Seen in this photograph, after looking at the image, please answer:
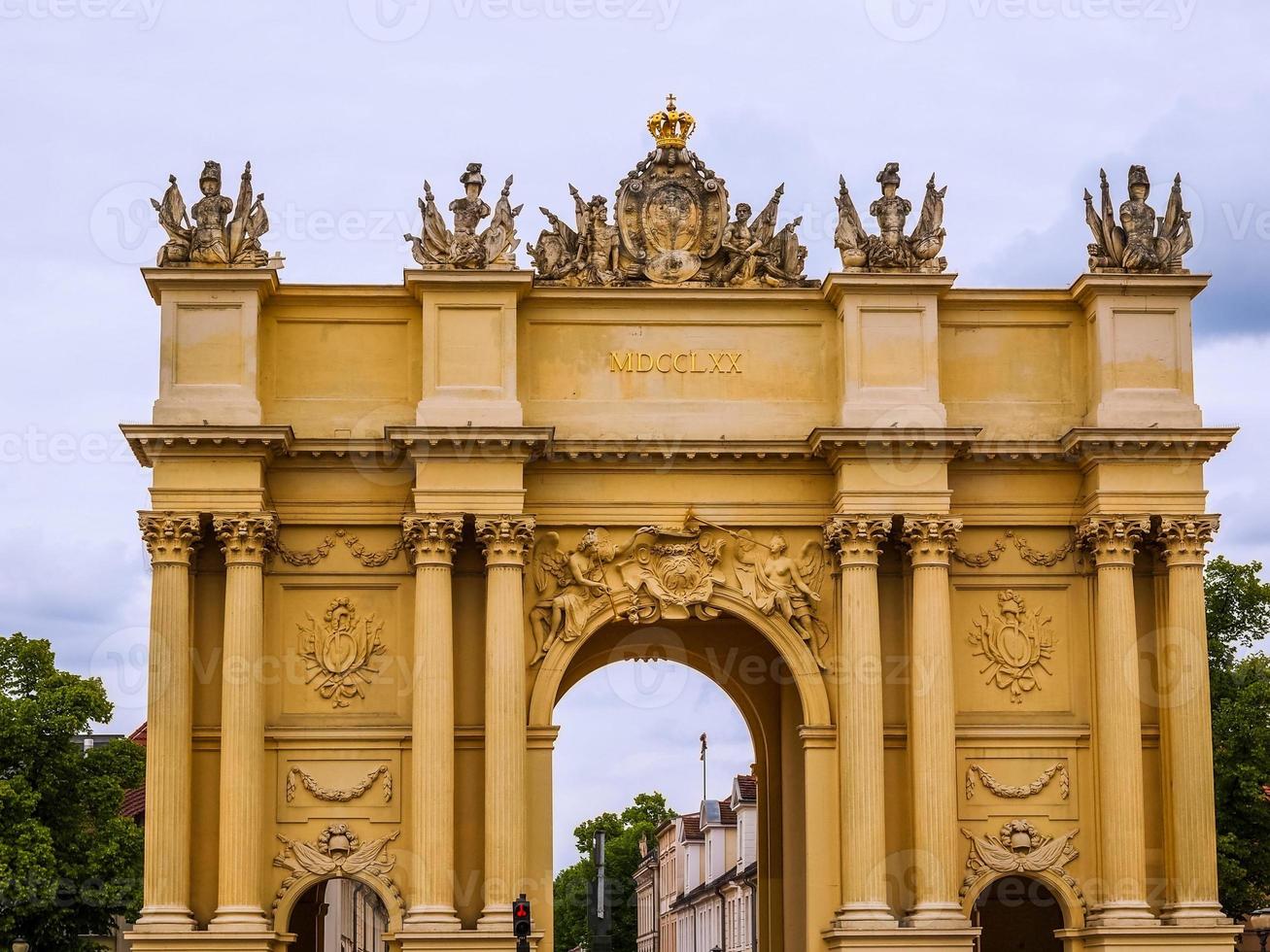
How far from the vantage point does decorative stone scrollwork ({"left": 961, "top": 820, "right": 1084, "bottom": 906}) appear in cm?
Result: 3416

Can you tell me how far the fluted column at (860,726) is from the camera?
33.3 metres

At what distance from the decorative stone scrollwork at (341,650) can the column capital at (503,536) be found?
6.58 feet

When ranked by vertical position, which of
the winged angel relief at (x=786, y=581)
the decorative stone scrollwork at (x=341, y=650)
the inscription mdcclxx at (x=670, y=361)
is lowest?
the decorative stone scrollwork at (x=341, y=650)

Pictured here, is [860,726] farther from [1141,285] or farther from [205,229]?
[205,229]

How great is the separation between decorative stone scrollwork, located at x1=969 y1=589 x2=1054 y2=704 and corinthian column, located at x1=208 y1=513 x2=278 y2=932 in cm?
1005

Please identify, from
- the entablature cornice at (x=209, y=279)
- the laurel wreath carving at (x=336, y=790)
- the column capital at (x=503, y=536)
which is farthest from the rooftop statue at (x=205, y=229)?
the laurel wreath carving at (x=336, y=790)

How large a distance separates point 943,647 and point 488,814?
21.8 ft

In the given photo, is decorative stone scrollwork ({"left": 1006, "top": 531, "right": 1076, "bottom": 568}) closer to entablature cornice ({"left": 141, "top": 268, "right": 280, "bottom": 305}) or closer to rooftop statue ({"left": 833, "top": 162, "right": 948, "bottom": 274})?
rooftop statue ({"left": 833, "top": 162, "right": 948, "bottom": 274})

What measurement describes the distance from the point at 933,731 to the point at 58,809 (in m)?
20.0

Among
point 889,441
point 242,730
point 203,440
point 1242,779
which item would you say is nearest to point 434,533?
point 203,440

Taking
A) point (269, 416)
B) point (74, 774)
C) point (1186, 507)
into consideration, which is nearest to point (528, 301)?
point (269, 416)

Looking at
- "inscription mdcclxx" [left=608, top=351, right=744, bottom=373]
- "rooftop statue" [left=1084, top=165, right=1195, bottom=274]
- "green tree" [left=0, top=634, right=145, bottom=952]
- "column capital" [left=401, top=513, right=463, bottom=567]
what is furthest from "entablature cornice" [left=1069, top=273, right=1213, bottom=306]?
"green tree" [left=0, top=634, right=145, bottom=952]

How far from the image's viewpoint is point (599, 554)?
34.5 metres

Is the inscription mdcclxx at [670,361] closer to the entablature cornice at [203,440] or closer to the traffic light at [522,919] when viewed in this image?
the entablature cornice at [203,440]
